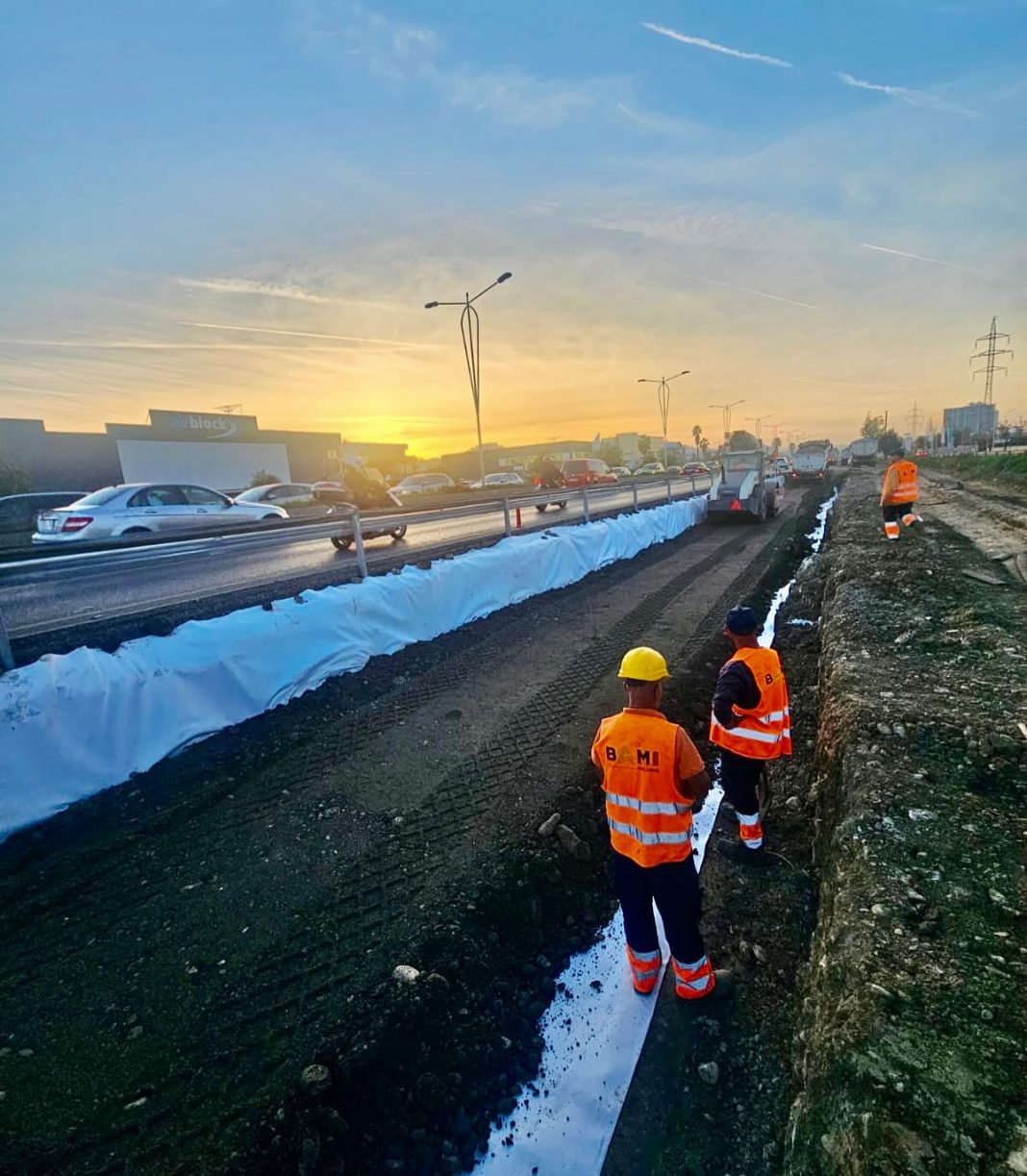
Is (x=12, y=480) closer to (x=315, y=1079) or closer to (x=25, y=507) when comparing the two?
(x=25, y=507)

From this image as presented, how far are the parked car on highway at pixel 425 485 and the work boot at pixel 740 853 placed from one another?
2683 cm

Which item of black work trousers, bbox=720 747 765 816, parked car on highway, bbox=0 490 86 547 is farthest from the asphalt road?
parked car on highway, bbox=0 490 86 547

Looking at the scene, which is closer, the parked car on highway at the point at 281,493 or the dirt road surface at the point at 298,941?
the dirt road surface at the point at 298,941

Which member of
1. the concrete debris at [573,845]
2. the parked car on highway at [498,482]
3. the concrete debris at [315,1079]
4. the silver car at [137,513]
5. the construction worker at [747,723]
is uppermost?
the silver car at [137,513]

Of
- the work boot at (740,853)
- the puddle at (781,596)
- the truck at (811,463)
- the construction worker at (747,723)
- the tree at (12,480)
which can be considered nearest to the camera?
the construction worker at (747,723)

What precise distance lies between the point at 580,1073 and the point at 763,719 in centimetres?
194

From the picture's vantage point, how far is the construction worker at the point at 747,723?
10.3 feet

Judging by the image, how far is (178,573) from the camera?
9.51 metres

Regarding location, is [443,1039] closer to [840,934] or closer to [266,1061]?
[266,1061]

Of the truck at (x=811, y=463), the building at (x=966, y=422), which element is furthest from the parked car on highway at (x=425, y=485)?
the building at (x=966, y=422)

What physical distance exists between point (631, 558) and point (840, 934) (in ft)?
33.0

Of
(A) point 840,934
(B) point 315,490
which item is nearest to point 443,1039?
(A) point 840,934

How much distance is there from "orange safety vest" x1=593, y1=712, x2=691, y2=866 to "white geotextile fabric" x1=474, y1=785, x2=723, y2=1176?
0.67 metres

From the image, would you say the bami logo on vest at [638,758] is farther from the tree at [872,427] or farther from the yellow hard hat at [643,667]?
the tree at [872,427]
